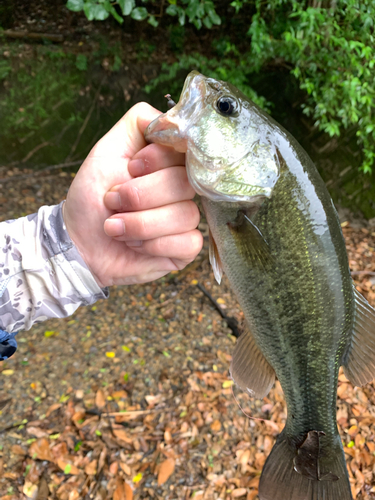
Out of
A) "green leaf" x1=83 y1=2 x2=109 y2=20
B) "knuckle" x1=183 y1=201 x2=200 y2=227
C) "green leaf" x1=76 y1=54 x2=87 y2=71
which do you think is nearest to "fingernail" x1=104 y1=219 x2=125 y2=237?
"knuckle" x1=183 y1=201 x2=200 y2=227

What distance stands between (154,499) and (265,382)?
158 centimetres

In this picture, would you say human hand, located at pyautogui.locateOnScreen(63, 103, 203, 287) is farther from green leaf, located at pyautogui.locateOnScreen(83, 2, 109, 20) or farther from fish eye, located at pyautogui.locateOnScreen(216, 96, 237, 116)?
green leaf, located at pyautogui.locateOnScreen(83, 2, 109, 20)

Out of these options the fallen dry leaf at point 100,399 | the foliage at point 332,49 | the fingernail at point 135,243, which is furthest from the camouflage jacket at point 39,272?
the foliage at point 332,49

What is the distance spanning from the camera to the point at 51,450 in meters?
2.57

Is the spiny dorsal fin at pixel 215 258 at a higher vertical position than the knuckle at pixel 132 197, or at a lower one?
lower

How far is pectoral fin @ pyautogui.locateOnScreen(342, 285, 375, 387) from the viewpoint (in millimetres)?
1503

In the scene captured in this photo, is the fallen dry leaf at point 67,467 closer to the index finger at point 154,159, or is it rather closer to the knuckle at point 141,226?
the knuckle at point 141,226

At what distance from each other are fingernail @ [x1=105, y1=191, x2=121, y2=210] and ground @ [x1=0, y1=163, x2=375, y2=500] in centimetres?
165

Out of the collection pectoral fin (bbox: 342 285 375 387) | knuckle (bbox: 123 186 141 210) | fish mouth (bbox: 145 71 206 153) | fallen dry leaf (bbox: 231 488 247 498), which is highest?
fish mouth (bbox: 145 71 206 153)

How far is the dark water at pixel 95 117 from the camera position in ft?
16.5

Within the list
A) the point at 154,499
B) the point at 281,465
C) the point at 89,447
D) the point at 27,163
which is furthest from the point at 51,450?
the point at 27,163

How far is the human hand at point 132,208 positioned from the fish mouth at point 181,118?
0.10 metres

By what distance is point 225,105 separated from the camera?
1.31m

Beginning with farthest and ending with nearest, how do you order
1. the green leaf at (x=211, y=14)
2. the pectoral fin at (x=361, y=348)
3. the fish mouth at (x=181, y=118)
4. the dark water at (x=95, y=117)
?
the dark water at (x=95, y=117) → the green leaf at (x=211, y=14) → the pectoral fin at (x=361, y=348) → the fish mouth at (x=181, y=118)
